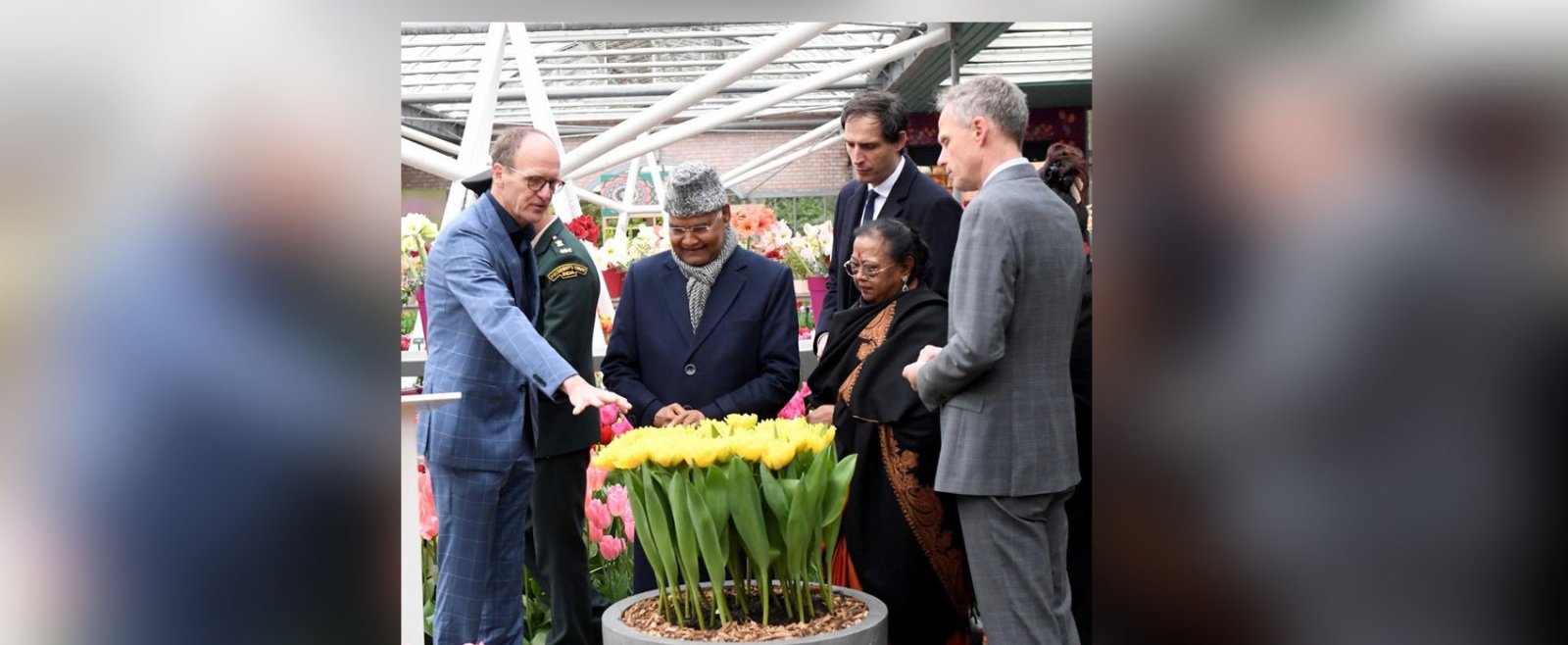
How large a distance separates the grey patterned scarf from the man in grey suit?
2.49ft

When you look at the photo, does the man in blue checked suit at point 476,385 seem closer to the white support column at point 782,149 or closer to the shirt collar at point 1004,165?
the shirt collar at point 1004,165

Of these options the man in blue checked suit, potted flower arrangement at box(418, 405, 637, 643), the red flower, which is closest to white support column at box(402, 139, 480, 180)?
the red flower

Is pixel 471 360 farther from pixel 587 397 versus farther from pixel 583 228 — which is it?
pixel 583 228

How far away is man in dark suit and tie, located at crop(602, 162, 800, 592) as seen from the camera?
3.00 meters

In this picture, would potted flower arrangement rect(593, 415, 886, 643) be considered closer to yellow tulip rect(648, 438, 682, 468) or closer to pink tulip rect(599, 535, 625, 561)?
yellow tulip rect(648, 438, 682, 468)

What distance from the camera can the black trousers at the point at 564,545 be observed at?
3.19 metres

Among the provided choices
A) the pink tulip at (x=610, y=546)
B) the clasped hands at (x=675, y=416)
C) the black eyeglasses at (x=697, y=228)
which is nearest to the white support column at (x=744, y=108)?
the pink tulip at (x=610, y=546)

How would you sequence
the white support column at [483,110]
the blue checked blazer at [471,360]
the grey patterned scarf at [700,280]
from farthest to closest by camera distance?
the white support column at [483,110] < the grey patterned scarf at [700,280] < the blue checked blazer at [471,360]

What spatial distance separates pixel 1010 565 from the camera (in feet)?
7.86

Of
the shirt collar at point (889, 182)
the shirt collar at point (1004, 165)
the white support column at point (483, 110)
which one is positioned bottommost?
the shirt collar at point (1004, 165)

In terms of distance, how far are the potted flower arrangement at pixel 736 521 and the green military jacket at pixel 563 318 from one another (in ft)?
3.54
